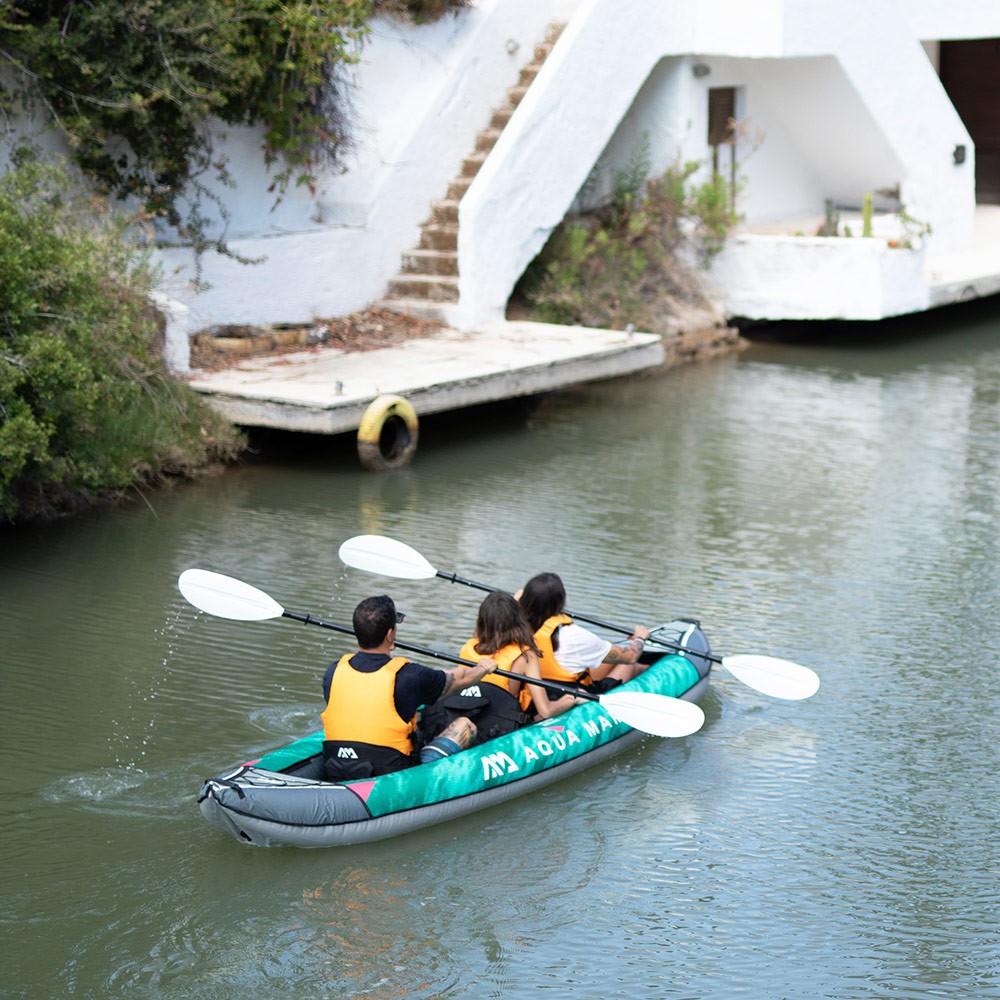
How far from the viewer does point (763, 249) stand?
54.4ft

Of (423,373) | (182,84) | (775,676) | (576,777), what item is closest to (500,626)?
(576,777)

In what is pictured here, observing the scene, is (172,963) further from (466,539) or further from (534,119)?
(534,119)

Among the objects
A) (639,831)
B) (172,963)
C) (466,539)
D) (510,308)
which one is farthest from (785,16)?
(172,963)

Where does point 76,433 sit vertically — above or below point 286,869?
above

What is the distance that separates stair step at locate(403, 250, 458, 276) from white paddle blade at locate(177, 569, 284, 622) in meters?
7.76

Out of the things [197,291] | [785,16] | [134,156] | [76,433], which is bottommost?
[76,433]

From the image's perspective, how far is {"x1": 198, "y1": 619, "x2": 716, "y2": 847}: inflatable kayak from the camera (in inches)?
240

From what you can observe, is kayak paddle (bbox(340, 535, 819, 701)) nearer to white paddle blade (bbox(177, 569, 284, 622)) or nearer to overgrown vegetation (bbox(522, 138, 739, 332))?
white paddle blade (bbox(177, 569, 284, 622))

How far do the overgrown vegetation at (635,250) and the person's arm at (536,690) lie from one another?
8.57 meters

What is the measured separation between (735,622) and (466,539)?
217cm

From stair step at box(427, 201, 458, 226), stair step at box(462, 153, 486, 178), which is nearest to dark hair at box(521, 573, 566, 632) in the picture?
stair step at box(427, 201, 458, 226)

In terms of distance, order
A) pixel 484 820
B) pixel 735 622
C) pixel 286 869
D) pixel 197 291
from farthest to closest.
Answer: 1. pixel 197 291
2. pixel 735 622
3. pixel 484 820
4. pixel 286 869

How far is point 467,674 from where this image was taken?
6.86m

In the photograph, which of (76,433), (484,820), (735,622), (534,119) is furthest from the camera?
(534,119)
